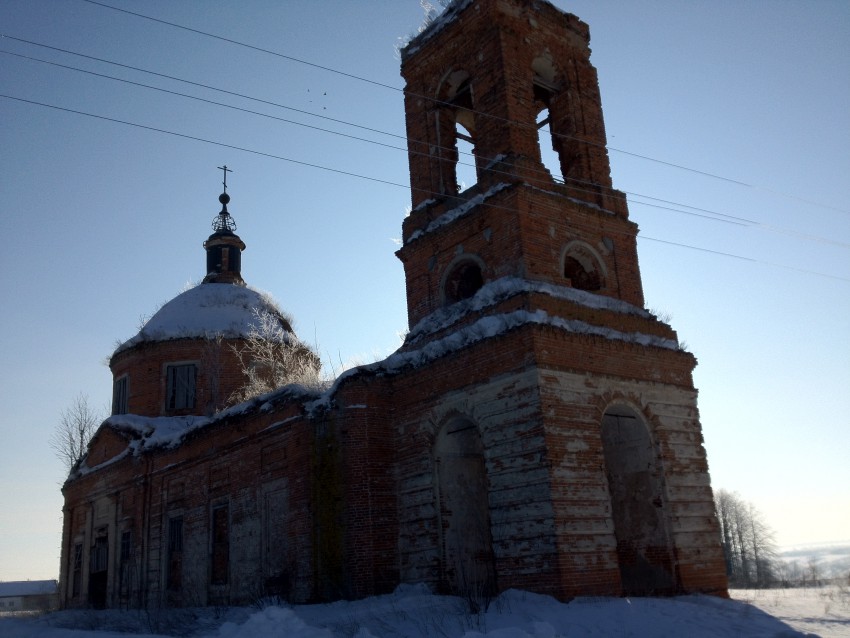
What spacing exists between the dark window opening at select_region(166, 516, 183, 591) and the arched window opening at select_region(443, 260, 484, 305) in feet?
29.3

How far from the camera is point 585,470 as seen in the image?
1127cm

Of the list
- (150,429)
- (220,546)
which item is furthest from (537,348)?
(150,429)

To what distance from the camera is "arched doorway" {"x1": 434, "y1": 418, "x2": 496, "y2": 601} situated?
485 inches

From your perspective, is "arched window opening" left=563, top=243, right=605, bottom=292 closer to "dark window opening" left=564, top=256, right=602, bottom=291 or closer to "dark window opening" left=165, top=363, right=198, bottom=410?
"dark window opening" left=564, top=256, right=602, bottom=291

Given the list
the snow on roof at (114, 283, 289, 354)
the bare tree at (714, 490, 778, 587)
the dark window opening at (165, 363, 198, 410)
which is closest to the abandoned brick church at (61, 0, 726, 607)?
the dark window opening at (165, 363, 198, 410)

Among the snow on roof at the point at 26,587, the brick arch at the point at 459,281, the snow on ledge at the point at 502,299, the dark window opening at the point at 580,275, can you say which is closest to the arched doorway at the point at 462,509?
the snow on ledge at the point at 502,299

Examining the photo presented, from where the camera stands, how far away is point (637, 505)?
12.7 meters

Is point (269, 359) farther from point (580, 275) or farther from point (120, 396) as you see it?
point (580, 275)

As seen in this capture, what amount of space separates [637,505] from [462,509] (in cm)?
296

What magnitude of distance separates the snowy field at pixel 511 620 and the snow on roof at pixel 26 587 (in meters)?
64.2

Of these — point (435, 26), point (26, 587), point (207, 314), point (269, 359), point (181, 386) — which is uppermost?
point (435, 26)

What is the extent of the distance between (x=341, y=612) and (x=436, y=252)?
6652 mm

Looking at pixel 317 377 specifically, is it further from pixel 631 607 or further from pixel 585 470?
pixel 631 607

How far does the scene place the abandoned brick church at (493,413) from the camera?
11328mm
